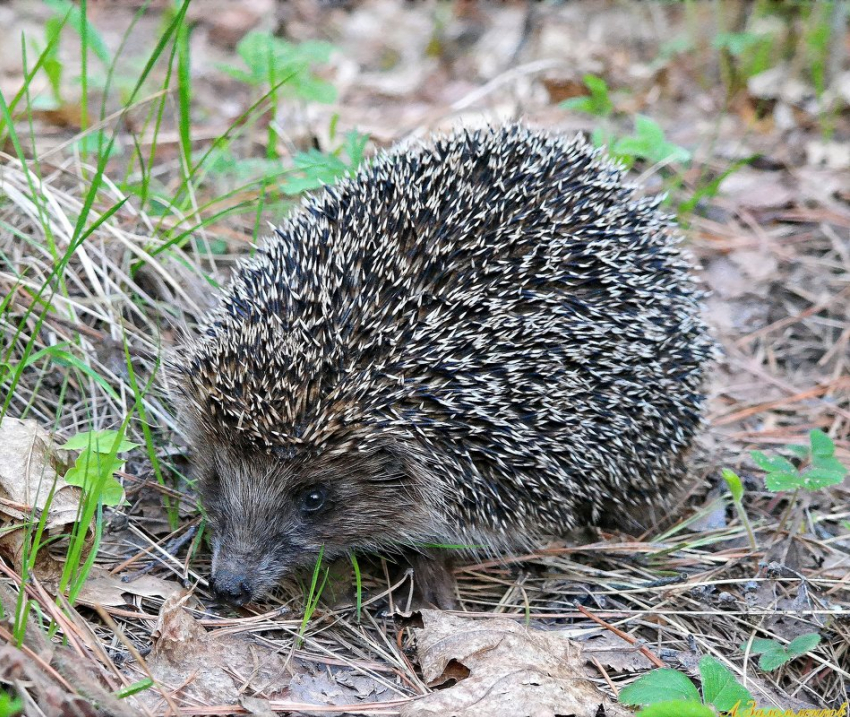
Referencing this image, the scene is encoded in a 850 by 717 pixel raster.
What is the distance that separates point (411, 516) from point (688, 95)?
704 centimetres

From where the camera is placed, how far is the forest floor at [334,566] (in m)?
3.40

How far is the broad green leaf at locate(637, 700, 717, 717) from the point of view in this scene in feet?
9.67

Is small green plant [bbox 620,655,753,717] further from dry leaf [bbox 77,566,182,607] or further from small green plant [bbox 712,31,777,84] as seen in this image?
small green plant [bbox 712,31,777,84]

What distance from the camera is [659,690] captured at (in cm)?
336

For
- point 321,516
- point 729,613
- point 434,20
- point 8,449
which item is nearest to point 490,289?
point 321,516

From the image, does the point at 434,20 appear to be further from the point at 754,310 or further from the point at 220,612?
the point at 220,612

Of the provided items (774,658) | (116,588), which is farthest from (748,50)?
(116,588)

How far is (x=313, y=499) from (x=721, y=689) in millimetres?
1900

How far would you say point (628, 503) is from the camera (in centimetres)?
477

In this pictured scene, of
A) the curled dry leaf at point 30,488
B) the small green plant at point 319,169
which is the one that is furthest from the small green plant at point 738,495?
the curled dry leaf at point 30,488

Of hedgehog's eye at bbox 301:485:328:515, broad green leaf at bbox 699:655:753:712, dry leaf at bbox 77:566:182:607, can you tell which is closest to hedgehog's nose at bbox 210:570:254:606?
dry leaf at bbox 77:566:182:607

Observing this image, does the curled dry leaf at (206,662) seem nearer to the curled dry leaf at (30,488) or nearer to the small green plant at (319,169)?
the curled dry leaf at (30,488)

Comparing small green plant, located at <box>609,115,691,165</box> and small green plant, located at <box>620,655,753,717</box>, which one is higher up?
small green plant, located at <box>609,115,691,165</box>

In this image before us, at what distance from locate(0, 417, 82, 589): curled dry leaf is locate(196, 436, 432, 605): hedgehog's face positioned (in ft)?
2.12
